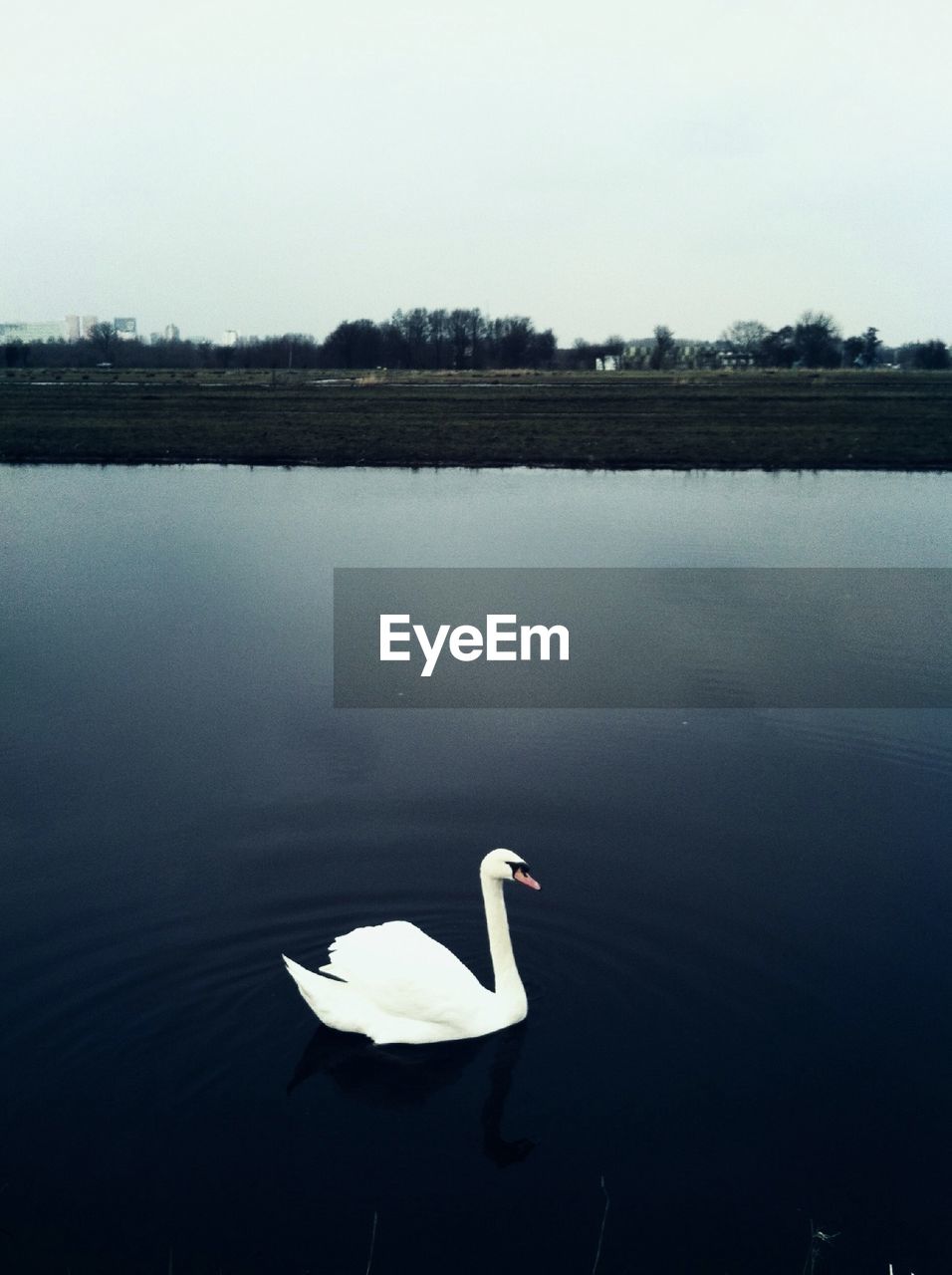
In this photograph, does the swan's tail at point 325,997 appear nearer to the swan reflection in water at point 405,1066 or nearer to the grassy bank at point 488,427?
the swan reflection in water at point 405,1066

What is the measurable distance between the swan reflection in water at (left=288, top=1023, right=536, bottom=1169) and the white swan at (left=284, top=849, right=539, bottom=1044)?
0.27ft

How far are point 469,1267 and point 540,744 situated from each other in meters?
6.92

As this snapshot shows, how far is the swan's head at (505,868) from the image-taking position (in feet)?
25.5

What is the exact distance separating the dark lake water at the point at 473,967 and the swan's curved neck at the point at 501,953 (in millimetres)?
223

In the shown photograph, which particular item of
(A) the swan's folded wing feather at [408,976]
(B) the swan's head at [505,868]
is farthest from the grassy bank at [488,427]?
(A) the swan's folded wing feather at [408,976]

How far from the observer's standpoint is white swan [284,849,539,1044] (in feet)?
23.7

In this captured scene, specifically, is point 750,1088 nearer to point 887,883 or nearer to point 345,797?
point 887,883

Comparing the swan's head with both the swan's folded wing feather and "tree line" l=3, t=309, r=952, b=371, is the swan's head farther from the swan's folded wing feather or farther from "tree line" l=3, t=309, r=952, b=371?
"tree line" l=3, t=309, r=952, b=371

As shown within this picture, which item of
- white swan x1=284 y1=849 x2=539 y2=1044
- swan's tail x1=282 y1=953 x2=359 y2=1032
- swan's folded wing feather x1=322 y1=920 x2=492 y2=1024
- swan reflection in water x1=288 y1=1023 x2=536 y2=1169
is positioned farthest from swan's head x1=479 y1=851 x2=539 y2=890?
swan's tail x1=282 y1=953 x2=359 y2=1032

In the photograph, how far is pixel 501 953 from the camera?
298 inches

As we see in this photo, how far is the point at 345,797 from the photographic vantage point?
1083cm

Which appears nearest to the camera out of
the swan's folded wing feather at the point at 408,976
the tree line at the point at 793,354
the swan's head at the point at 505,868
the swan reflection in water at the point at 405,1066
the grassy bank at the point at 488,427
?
the swan reflection in water at the point at 405,1066

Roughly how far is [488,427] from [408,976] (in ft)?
121

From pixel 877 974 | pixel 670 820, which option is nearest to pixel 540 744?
pixel 670 820
